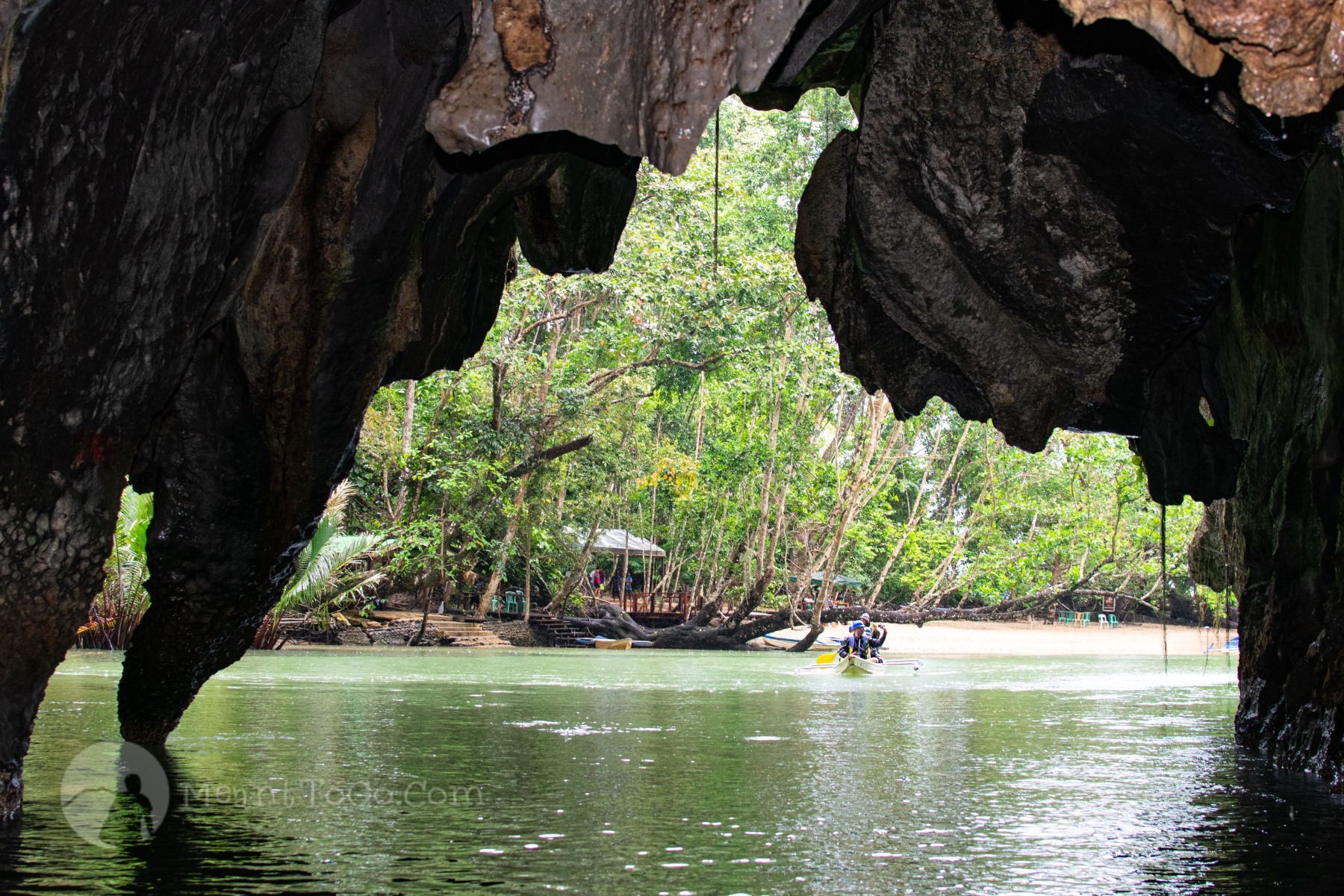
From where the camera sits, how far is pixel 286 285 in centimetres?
611

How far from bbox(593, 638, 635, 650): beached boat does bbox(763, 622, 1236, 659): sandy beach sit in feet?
16.7

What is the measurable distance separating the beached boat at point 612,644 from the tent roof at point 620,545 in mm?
3115

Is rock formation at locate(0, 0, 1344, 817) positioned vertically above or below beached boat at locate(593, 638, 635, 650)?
above

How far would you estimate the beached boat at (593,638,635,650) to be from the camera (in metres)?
26.2

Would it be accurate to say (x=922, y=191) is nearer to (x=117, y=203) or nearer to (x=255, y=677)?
(x=117, y=203)

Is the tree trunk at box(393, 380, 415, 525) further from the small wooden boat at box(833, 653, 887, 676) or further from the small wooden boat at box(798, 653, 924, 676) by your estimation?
the small wooden boat at box(833, 653, 887, 676)

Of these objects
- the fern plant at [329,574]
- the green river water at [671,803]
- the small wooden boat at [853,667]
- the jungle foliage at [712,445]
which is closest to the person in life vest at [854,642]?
the small wooden boat at [853,667]

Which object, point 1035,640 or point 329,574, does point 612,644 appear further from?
point 1035,640

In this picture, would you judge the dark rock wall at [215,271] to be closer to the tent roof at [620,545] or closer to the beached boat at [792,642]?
the beached boat at [792,642]

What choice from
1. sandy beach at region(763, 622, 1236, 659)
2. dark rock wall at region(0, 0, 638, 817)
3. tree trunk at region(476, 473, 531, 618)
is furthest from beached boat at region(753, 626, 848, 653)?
dark rock wall at region(0, 0, 638, 817)

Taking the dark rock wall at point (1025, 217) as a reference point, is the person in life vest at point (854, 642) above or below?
below

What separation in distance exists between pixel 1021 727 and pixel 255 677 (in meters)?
8.46

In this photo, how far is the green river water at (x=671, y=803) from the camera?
13.9ft

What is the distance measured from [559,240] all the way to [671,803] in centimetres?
375
